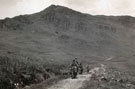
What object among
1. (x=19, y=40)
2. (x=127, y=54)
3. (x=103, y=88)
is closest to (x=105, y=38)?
(x=127, y=54)

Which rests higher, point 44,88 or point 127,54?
point 44,88

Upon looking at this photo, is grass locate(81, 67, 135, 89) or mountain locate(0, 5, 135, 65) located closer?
grass locate(81, 67, 135, 89)

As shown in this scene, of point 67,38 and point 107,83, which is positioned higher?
point 107,83

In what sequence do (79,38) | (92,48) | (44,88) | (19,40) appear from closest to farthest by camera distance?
(44,88)
(19,40)
(92,48)
(79,38)

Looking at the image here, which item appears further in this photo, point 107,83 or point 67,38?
point 67,38

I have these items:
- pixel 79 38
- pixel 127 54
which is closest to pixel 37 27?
pixel 79 38

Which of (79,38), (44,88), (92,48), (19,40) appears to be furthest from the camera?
(79,38)

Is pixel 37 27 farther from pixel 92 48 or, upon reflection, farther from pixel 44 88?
pixel 44 88

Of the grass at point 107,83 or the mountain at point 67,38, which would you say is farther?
the mountain at point 67,38

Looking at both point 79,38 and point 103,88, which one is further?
point 79,38

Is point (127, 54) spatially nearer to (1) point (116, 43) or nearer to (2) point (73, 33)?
(1) point (116, 43)

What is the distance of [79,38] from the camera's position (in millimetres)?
182000

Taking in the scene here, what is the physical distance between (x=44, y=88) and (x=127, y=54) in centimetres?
14932

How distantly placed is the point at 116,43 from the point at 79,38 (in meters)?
22.5
